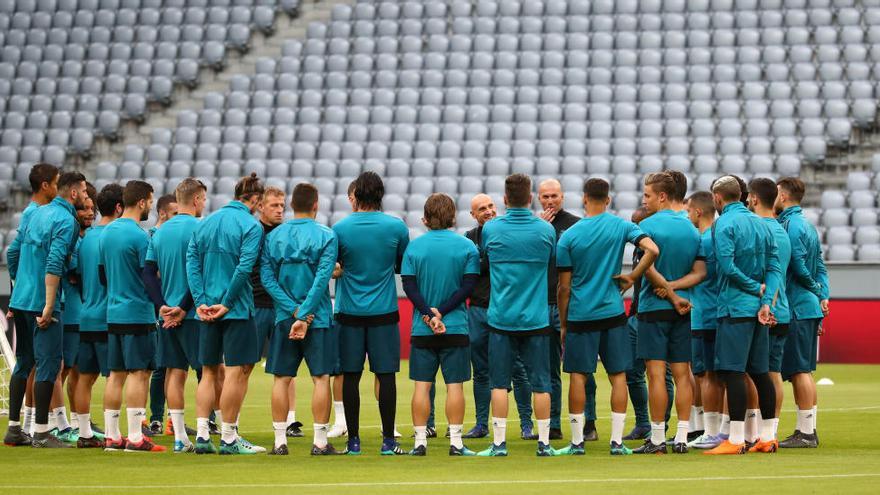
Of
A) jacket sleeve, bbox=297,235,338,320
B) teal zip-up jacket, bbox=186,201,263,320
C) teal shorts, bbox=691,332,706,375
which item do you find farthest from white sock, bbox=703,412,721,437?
teal zip-up jacket, bbox=186,201,263,320

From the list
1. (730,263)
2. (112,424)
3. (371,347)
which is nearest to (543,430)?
(371,347)

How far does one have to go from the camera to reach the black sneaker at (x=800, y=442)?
10.3 metres

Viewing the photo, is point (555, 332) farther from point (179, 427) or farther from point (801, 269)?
point (179, 427)

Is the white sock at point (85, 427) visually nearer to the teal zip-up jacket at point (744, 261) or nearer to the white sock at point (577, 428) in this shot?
the white sock at point (577, 428)

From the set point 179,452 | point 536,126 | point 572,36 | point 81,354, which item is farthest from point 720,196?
point 572,36

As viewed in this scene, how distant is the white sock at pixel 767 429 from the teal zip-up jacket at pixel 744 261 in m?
0.81

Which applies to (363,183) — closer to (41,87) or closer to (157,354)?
(157,354)

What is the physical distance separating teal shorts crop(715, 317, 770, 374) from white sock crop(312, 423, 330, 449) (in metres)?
2.93

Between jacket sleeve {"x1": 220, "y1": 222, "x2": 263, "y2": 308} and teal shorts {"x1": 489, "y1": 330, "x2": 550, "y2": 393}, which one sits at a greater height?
jacket sleeve {"x1": 220, "y1": 222, "x2": 263, "y2": 308}

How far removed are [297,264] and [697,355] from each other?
10.5 feet

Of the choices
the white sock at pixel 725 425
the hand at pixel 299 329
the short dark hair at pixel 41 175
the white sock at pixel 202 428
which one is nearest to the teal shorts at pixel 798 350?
the white sock at pixel 725 425

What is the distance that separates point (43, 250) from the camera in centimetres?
1062

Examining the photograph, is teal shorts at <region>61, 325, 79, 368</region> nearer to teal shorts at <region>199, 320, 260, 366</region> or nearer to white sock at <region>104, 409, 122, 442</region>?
white sock at <region>104, 409, 122, 442</region>

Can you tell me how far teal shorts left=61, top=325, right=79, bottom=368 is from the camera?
428 inches
